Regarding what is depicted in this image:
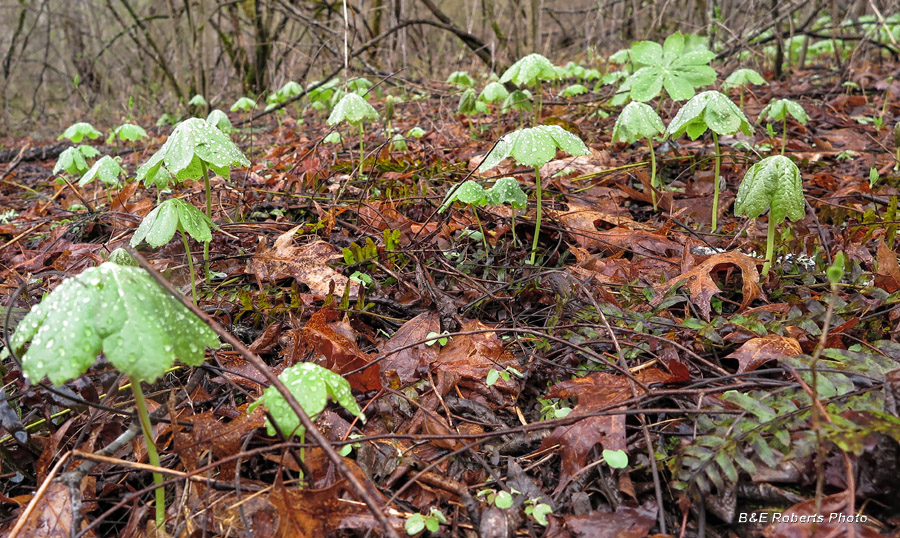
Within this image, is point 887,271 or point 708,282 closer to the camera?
point 887,271

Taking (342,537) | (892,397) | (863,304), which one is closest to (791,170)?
(863,304)

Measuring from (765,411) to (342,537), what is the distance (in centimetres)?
112

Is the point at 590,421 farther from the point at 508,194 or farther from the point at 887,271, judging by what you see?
the point at 887,271

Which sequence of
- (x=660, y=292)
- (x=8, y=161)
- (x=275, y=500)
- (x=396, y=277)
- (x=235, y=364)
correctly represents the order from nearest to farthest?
(x=275, y=500) < (x=235, y=364) < (x=660, y=292) < (x=396, y=277) < (x=8, y=161)

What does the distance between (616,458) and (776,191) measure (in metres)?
1.29

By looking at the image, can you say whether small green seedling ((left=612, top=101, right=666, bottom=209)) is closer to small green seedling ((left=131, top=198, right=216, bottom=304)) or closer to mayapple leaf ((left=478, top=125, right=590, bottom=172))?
mayapple leaf ((left=478, top=125, right=590, bottom=172))

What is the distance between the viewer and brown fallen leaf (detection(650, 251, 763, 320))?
201cm

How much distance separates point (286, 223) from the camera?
2945mm

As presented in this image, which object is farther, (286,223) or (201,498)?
(286,223)

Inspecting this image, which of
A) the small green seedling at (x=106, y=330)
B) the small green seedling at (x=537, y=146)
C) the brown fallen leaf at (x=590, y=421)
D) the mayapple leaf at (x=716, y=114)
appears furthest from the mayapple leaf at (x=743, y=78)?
the small green seedling at (x=106, y=330)

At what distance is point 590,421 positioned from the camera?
1499mm

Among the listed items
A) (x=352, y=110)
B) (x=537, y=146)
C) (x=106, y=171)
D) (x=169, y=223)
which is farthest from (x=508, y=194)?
(x=106, y=171)

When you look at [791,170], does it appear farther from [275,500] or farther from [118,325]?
[118,325]

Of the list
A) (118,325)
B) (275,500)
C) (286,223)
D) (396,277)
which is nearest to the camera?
(118,325)
